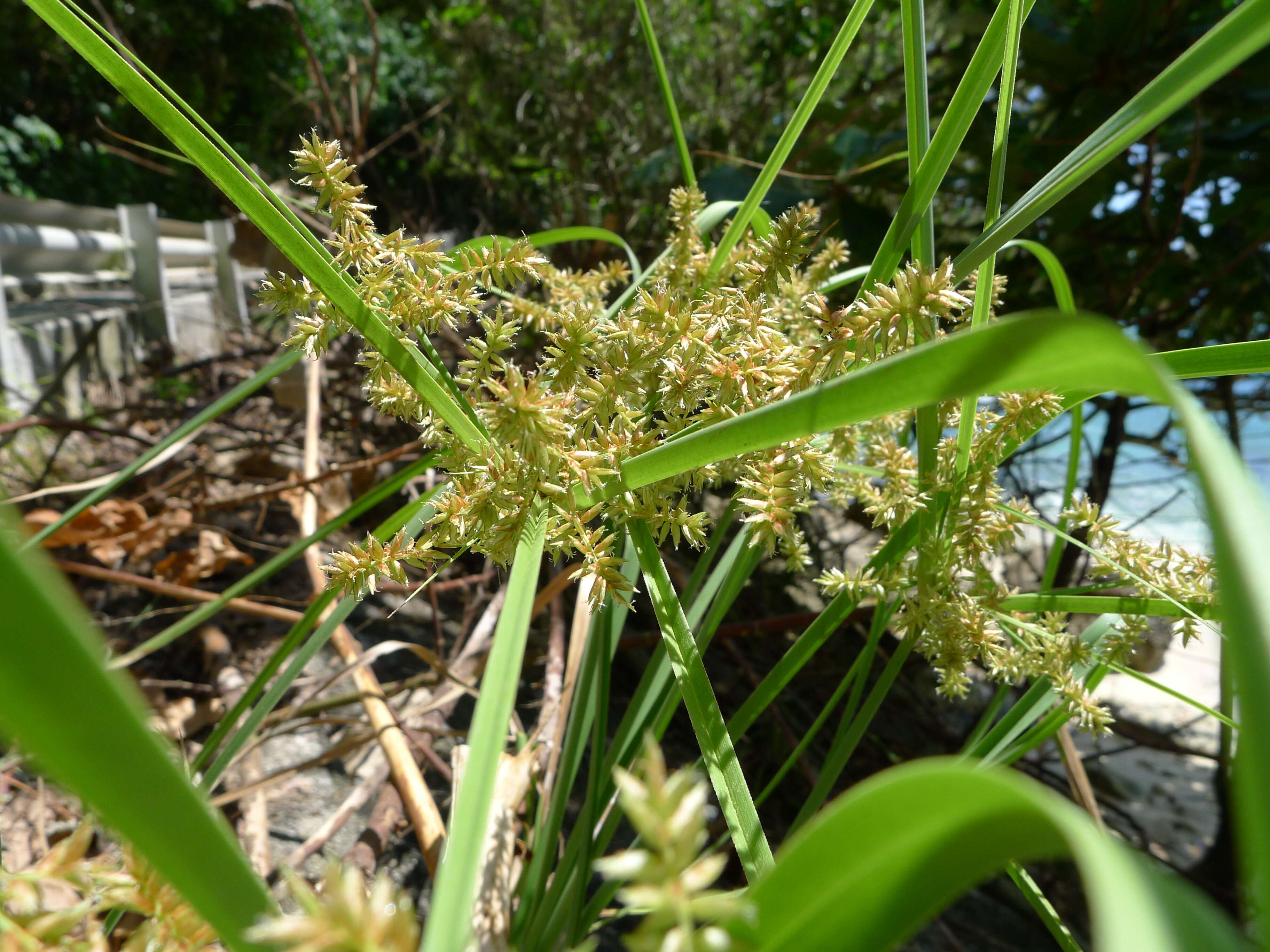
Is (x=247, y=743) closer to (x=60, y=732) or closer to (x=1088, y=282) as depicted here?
(x=60, y=732)

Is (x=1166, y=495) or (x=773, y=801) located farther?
(x=1166, y=495)

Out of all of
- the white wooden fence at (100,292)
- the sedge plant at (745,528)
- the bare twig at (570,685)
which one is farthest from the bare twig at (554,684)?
the white wooden fence at (100,292)

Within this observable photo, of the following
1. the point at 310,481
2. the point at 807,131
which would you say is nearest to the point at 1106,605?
the point at 310,481

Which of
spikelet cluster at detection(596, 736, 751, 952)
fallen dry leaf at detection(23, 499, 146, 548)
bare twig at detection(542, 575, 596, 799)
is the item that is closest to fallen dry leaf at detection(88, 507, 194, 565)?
fallen dry leaf at detection(23, 499, 146, 548)

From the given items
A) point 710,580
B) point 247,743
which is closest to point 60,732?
point 710,580

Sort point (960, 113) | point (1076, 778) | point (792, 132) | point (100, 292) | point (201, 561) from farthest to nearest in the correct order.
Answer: point (100, 292) → point (201, 561) → point (1076, 778) → point (792, 132) → point (960, 113)

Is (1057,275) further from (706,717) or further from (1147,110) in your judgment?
(706,717)
